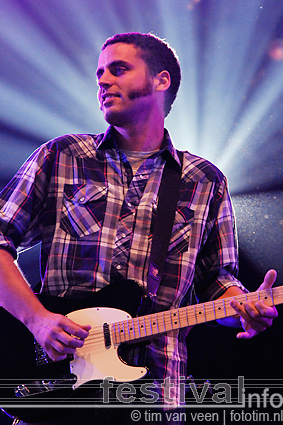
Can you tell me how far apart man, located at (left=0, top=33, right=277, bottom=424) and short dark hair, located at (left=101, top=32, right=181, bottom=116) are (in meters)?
0.02

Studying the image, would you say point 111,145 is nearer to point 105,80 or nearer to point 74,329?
point 105,80

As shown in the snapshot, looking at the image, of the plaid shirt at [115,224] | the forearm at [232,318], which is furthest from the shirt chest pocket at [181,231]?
the forearm at [232,318]

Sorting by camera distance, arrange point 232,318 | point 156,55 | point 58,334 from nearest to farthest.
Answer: point 58,334
point 232,318
point 156,55

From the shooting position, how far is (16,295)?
179cm

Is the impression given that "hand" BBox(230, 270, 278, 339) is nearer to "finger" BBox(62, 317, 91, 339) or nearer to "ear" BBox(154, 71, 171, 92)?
"finger" BBox(62, 317, 91, 339)

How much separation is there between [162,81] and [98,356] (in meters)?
1.75

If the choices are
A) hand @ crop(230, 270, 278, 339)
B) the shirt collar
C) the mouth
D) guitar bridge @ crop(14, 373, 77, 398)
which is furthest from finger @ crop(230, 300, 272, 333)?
the mouth

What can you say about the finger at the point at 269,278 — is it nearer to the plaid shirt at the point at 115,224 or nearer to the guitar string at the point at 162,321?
the guitar string at the point at 162,321

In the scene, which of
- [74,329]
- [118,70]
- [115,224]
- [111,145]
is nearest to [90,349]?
[74,329]

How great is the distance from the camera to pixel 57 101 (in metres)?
3.24

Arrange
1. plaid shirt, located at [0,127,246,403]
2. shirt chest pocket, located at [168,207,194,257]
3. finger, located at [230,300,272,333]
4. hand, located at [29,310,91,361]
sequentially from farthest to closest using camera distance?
shirt chest pocket, located at [168,207,194,257]
plaid shirt, located at [0,127,246,403]
finger, located at [230,300,272,333]
hand, located at [29,310,91,361]

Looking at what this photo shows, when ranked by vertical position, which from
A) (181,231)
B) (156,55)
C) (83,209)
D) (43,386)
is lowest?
(43,386)

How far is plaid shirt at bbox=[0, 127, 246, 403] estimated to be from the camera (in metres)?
1.95

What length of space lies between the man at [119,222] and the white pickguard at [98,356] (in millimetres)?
74
